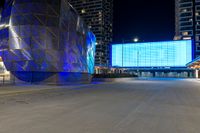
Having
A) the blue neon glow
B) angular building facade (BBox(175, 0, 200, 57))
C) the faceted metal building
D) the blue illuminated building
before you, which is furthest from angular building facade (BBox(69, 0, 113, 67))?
the faceted metal building

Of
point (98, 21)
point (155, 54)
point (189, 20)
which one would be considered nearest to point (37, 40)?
point (155, 54)

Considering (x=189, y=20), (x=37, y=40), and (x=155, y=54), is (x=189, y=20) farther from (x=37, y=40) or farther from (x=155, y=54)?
Result: (x=37, y=40)

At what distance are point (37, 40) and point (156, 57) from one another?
86.4 meters

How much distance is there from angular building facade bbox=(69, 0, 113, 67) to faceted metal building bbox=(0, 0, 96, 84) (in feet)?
347

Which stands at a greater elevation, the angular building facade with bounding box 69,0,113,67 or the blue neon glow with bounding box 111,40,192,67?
the angular building facade with bounding box 69,0,113,67

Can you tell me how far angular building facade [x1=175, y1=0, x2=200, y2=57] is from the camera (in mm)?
108562

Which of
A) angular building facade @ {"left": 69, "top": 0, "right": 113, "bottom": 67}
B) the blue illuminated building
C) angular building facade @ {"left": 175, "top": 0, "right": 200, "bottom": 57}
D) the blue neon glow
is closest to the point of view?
the blue neon glow

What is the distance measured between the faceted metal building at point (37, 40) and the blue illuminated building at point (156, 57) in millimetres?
78950

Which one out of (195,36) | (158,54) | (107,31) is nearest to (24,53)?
(158,54)

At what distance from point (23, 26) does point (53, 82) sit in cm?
763

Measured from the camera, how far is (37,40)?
23891mm

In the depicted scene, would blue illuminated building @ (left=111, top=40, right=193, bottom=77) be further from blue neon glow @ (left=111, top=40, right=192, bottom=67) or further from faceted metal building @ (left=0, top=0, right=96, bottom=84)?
faceted metal building @ (left=0, top=0, right=96, bottom=84)

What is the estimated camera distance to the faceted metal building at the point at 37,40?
2400 cm

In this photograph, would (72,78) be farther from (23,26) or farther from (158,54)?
(158,54)
